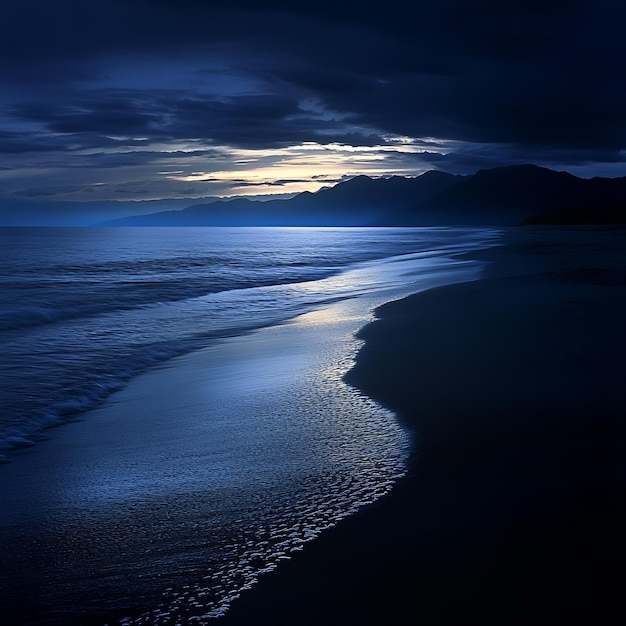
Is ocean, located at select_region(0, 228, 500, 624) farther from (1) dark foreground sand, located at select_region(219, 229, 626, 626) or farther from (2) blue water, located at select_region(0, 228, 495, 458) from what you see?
(1) dark foreground sand, located at select_region(219, 229, 626, 626)

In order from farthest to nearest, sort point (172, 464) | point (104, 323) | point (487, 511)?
point (104, 323) < point (172, 464) < point (487, 511)

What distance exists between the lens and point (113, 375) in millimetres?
8891

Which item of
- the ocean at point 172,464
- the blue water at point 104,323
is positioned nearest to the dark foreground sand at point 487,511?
the ocean at point 172,464

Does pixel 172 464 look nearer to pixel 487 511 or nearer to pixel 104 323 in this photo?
pixel 487 511

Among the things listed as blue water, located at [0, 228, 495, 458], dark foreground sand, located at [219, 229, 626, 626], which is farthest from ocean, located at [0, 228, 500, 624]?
dark foreground sand, located at [219, 229, 626, 626]

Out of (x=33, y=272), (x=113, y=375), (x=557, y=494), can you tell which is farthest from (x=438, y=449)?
(x=33, y=272)

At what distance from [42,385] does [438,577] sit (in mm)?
6750

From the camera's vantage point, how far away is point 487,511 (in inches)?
144

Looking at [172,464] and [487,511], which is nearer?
[487,511]

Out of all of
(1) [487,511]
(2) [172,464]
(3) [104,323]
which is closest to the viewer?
(1) [487,511]

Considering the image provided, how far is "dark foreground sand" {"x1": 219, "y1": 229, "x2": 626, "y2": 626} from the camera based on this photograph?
276cm

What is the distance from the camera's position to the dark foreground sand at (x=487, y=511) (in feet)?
9.05

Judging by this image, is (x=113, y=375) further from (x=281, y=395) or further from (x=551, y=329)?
(x=551, y=329)

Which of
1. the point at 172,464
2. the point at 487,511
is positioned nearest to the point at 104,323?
the point at 172,464
